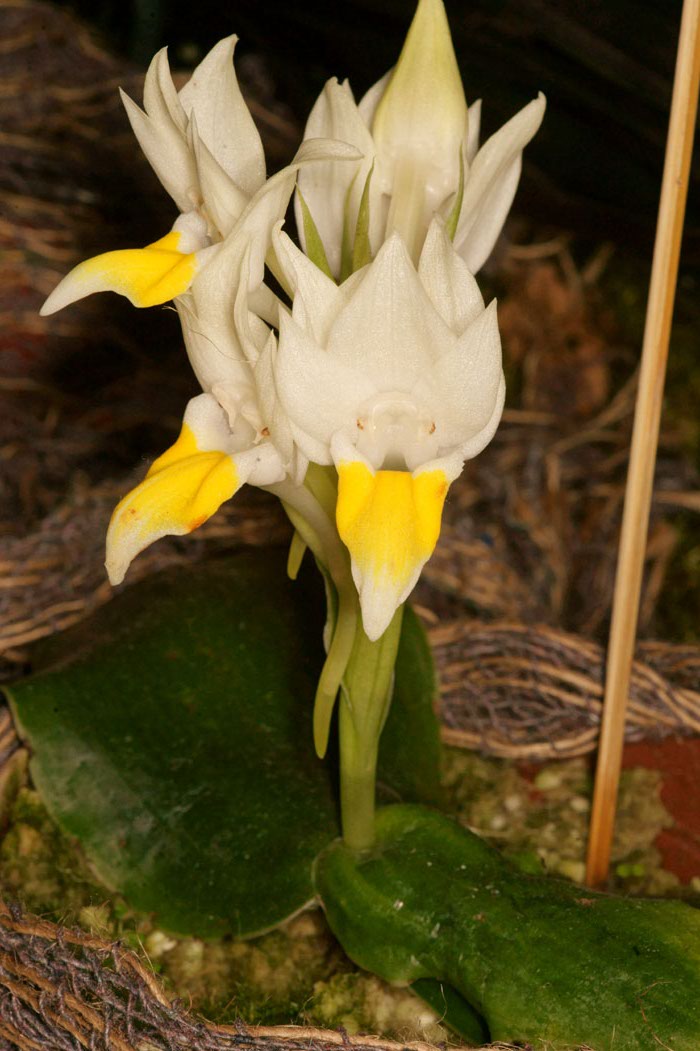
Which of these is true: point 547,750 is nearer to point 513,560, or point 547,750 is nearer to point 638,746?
point 638,746

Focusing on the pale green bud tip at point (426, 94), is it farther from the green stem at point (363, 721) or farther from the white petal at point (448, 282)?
the green stem at point (363, 721)

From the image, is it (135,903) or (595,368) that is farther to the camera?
(595,368)

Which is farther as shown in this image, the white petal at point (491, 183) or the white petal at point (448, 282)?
the white petal at point (491, 183)

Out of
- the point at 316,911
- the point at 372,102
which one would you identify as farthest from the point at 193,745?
the point at 372,102

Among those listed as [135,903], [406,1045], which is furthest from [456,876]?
[135,903]

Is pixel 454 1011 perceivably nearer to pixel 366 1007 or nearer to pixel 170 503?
pixel 366 1007

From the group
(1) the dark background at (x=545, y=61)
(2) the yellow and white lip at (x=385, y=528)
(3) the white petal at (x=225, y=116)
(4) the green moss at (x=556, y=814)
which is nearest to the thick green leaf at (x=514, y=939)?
(4) the green moss at (x=556, y=814)

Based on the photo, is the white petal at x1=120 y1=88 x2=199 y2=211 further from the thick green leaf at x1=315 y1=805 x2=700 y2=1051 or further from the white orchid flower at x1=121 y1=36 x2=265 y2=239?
the thick green leaf at x1=315 y1=805 x2=700 y2=1051

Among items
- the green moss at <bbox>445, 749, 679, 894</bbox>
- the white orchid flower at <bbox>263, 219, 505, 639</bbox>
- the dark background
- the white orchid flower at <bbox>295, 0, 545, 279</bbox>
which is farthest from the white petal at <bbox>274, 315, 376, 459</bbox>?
the dark background
